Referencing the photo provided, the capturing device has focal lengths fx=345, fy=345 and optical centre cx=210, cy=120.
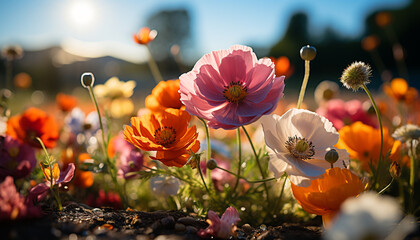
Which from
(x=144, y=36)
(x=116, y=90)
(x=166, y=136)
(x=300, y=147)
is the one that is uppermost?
(x=144, y=36)

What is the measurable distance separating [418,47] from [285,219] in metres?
12.9

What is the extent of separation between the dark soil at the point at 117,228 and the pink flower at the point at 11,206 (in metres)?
0.02

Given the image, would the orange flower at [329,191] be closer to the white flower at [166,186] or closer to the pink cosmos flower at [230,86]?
the pink cosmos flower at [230,86]

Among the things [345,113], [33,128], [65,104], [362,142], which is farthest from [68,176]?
[65,104]

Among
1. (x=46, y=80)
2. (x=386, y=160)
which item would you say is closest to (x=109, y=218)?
(x=386, y=160)

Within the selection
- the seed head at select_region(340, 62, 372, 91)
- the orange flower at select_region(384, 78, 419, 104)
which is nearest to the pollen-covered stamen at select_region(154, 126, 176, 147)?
the seed head at select_region(340, 62, 372, 91)

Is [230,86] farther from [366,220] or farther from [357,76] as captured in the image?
[366,220]

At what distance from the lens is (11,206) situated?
2.32 feet

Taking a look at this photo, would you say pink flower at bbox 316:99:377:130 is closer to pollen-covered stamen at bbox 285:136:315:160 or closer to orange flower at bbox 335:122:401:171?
orange flower at bbox 335:122:401:171

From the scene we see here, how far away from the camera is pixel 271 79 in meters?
0.85

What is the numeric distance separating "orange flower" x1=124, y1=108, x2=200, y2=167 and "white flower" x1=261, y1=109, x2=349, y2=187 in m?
0.20

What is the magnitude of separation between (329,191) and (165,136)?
1.41ft

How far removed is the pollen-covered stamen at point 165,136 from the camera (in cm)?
92

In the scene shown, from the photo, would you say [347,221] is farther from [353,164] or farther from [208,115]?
[353,164]
